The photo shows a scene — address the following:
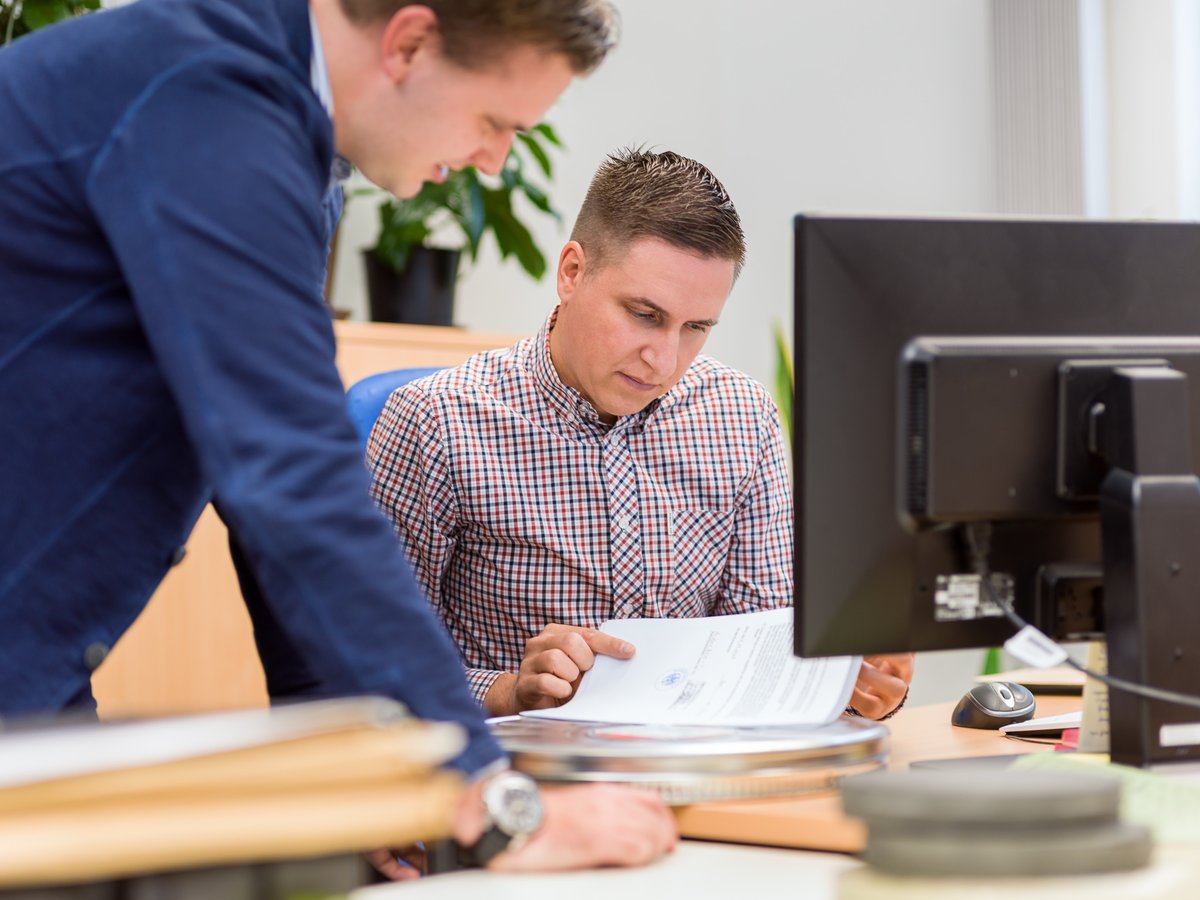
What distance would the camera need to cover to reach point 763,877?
33.9 inches

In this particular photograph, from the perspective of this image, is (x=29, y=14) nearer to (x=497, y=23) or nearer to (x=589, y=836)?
(x=497, y=23)

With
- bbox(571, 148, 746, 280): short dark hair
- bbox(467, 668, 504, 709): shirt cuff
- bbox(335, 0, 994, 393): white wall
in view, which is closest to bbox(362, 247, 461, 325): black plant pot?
bbox(335, 0, 994, 393): white wall

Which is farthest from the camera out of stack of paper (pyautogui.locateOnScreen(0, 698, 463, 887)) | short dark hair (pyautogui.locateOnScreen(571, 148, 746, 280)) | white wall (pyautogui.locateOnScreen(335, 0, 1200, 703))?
white wall (pyautogui.locateOnScreen(335, 0, 1200, 703))

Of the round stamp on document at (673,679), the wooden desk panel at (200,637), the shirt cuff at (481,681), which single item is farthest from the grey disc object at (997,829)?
the wooden desk panel at (200,637)

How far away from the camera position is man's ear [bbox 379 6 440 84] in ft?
3.12

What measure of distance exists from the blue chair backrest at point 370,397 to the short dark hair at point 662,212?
0.33 metres

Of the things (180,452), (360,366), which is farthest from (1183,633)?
(360,366)

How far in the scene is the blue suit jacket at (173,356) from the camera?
2.76 ft

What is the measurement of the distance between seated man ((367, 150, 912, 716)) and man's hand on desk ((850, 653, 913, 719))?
409 millimetres

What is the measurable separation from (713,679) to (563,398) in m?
0.66

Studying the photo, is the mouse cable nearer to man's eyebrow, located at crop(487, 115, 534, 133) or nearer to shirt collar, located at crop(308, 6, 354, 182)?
man's eyebrow, located at crop(487, 115, 534, 133)

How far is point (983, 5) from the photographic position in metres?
3.96

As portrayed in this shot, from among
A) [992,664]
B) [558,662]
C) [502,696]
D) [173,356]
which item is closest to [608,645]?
[558,662]

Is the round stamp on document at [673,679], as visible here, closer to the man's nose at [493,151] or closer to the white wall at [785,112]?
the man's nose at [493,151]
